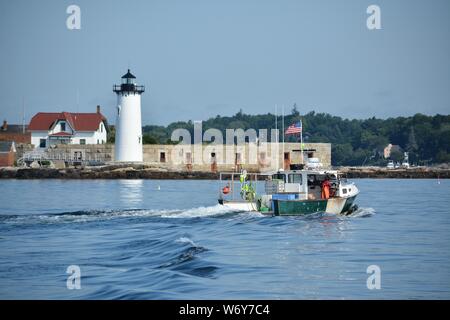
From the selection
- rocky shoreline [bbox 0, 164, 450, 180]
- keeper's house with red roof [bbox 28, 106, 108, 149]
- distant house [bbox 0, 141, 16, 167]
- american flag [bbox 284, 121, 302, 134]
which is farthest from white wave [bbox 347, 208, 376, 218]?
distant house [bbox 0, 141, 16, 167]

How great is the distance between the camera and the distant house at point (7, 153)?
8444cm

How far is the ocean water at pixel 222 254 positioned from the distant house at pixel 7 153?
43.6 metres

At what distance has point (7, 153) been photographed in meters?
84.5

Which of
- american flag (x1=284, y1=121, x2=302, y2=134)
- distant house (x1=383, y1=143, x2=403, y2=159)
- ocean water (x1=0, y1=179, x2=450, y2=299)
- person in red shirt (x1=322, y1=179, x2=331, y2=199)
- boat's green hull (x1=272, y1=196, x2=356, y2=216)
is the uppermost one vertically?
distant house (x1=383, y1=143, x2=403, y2=159)

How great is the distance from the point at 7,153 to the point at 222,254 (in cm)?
6339

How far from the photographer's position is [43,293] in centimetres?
1919

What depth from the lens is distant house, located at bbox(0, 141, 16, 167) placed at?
84438mm

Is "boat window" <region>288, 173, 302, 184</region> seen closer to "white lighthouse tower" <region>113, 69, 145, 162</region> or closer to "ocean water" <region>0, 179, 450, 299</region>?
"ocean water" <region>0, 179, 450, 299</region>

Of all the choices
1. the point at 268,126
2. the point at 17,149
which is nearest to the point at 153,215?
the point at 17,149

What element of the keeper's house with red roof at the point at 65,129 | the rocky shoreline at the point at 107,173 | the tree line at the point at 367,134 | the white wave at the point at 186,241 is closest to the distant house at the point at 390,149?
the tree line at the point at 367,134

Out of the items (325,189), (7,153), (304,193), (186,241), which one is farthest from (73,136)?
(186,241)

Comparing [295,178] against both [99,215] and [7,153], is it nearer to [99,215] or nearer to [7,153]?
[99,215]

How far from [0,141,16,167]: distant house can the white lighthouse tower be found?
13.1 m

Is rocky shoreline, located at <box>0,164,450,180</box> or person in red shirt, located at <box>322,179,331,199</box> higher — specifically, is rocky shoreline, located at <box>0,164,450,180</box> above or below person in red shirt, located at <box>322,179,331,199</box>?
above
